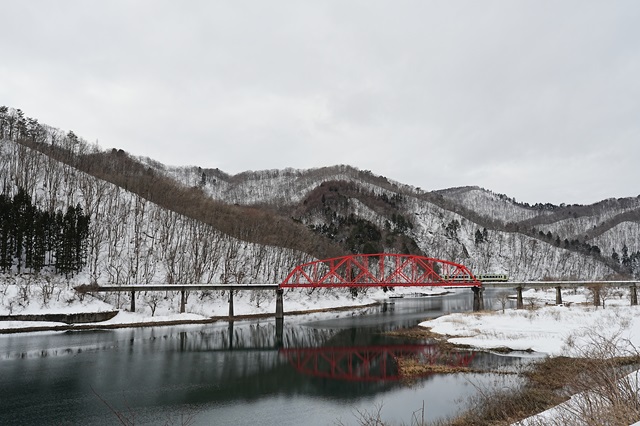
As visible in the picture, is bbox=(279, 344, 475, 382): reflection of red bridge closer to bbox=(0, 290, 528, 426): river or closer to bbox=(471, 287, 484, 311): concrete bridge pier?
bbox=(0, 290, 528, 426): river

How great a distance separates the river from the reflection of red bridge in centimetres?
8

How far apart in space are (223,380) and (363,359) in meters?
11.0

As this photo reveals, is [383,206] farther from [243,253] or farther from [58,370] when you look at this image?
[58,370]

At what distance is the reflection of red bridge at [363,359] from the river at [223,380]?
8 cm

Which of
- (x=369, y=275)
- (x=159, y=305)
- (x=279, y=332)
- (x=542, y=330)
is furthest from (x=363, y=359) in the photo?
(x=159, y=305)

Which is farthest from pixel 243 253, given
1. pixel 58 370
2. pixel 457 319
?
pixel 58 370

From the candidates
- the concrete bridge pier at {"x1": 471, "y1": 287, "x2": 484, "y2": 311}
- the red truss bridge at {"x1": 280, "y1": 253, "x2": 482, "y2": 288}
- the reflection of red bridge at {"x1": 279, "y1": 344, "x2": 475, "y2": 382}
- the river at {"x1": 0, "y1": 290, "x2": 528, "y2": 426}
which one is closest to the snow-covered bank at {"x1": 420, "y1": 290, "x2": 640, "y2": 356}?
the river at {"x1": 0, "y1": 290, "x2": 528, "y2": 426}

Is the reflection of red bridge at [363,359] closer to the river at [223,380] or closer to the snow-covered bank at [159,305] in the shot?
the river at [223,380]

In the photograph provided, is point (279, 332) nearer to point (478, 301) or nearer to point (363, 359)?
point (363, 359)

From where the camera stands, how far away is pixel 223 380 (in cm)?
2458

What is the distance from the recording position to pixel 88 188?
86.2 metres

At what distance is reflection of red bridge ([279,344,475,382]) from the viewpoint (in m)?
26.6

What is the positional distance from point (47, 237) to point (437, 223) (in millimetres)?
151844

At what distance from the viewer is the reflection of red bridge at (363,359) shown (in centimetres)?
2661
